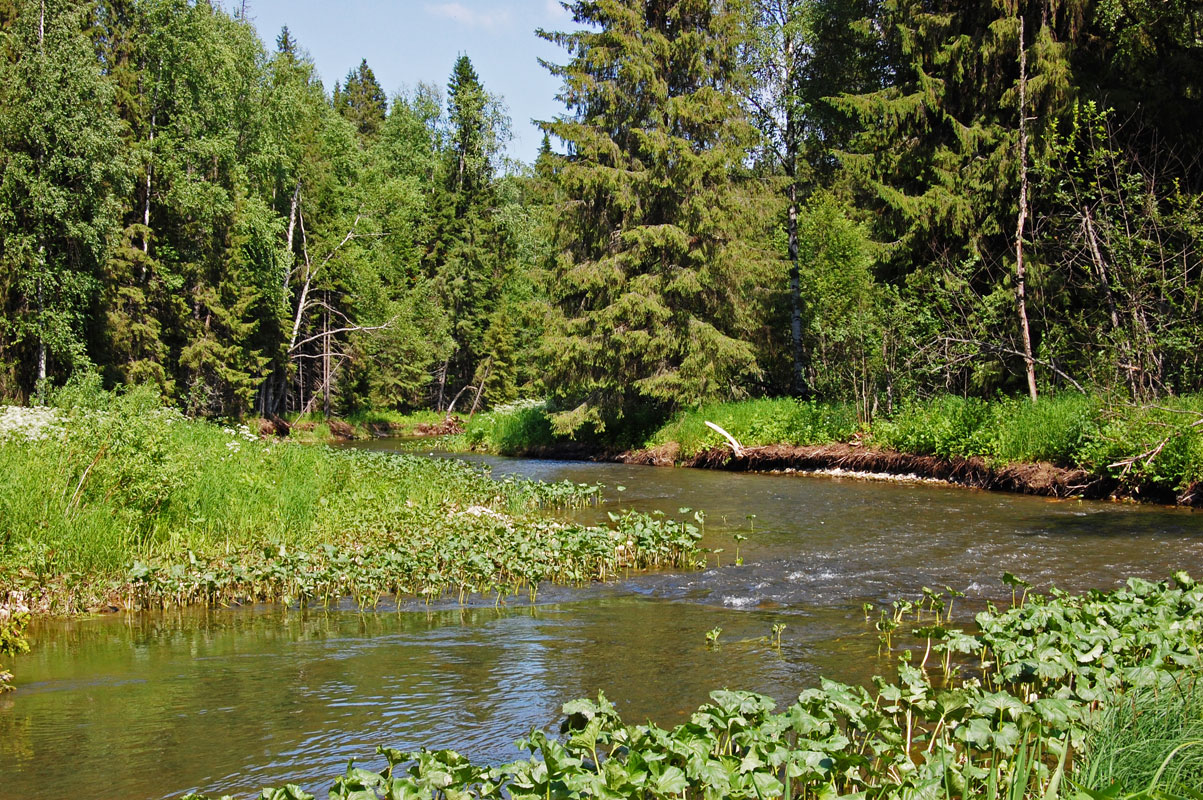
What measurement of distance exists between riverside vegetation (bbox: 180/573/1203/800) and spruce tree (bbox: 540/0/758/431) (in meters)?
20.1

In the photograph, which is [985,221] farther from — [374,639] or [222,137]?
[222,137]

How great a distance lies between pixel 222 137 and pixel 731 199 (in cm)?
1778

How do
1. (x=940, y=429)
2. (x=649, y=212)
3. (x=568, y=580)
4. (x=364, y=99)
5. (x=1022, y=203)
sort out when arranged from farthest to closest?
(x=364, y=99) < (x=649, y=212) < (x=1022, y=203) < (x=940, y=429) < (x=568, y=580)

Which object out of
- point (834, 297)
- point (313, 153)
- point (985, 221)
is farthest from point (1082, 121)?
point (313, 153)

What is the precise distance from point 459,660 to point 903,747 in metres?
3.47

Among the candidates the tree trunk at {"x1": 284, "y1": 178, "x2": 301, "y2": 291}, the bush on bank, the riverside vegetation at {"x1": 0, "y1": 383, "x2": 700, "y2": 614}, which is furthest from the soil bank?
the tree trunk at {"x1": 284, "y1": 178, "x2": 301, "y2": 291}

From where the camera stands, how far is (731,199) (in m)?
26.0

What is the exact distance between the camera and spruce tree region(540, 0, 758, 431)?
25.1 m

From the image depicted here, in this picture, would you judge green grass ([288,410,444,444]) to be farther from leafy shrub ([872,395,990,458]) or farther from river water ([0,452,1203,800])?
river water ([0,452,1203,800])

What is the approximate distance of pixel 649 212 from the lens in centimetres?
2678

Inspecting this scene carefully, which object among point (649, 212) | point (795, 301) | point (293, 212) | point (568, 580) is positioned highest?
point (293, 212)

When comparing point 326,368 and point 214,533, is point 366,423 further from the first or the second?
point 214,533

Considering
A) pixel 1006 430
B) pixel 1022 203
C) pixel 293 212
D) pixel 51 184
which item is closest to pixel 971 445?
pixel 1006 430

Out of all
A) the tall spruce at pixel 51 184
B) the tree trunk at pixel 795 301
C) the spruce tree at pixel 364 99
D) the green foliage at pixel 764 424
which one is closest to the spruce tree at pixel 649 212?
the green foliage at pixel 764 424
